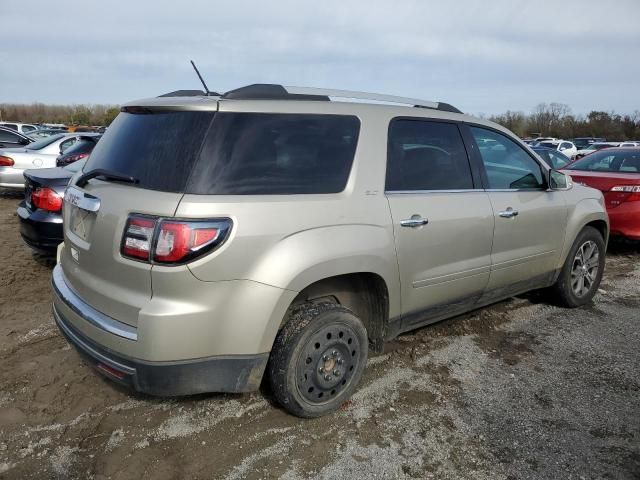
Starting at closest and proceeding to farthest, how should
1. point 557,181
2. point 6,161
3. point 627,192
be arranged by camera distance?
point 557,181 → point 627,192 → point 6,161

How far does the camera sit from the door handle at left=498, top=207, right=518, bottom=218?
3.71 meters

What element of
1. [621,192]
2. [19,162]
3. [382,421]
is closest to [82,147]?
[19,162]

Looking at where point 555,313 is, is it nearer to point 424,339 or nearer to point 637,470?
point 424,339

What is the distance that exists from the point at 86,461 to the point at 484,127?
3.36 m

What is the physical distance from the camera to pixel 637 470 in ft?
8.32

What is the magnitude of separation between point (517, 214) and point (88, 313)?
9.85 feet

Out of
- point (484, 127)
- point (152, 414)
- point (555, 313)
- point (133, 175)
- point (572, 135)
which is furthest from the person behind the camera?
point (572, 135)

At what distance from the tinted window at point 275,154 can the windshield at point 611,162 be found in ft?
18.7

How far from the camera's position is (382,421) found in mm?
2914

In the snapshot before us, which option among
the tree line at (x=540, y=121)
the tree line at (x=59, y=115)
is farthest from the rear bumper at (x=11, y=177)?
the tree line at (x=59, y=115)

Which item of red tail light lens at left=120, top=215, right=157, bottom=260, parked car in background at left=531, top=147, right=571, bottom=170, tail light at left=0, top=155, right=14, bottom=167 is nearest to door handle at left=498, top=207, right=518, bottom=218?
red tail light lens at left=120, top=215, right=157, bottom=260

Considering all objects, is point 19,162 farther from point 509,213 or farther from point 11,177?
point 509,213

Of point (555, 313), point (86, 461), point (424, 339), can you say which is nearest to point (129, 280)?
point (86, 461)

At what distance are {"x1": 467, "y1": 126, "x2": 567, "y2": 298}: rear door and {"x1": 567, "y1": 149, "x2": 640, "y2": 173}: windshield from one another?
3.49 m
